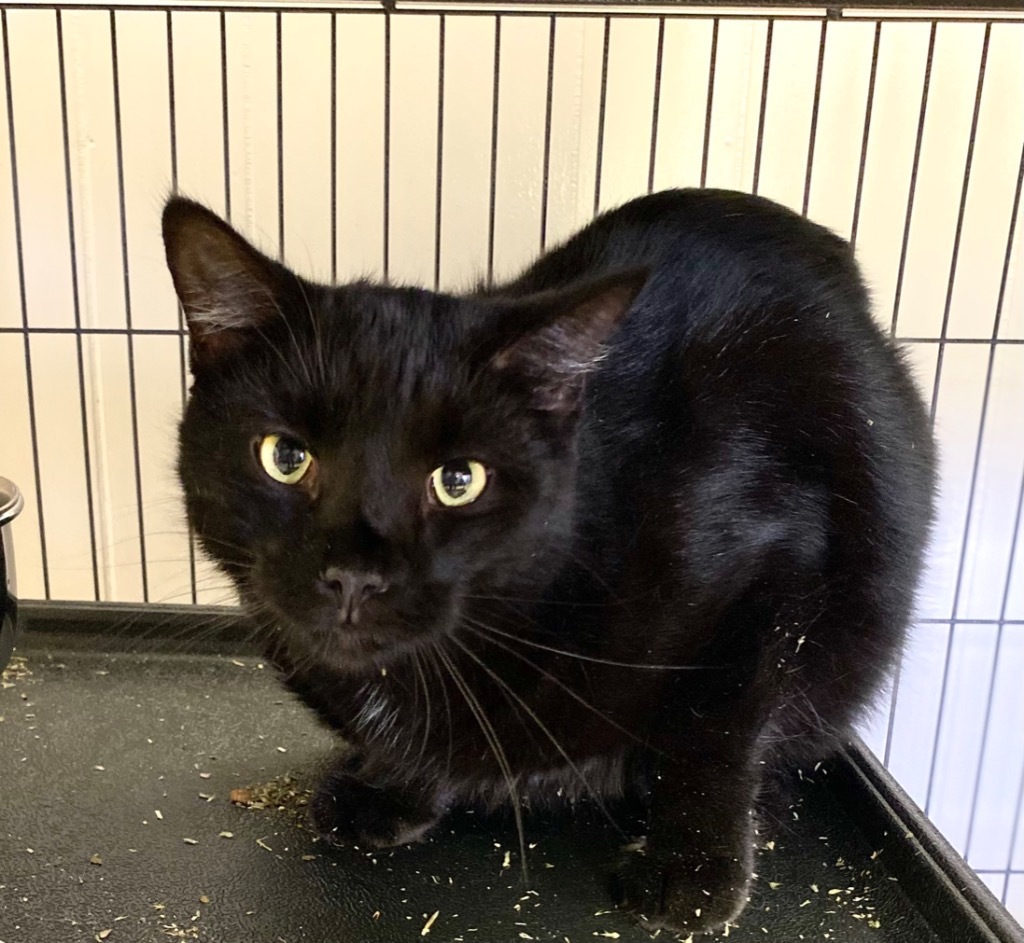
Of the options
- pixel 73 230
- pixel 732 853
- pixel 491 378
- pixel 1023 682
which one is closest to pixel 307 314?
pixel 491 378

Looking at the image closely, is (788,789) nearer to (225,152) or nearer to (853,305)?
(853,305)

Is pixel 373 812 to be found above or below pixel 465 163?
below

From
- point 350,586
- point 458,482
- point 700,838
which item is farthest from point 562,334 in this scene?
point 700,838

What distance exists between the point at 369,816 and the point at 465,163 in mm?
885

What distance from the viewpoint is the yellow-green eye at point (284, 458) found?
2.22ft

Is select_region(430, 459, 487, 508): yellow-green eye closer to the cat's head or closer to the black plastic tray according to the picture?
the cat's head

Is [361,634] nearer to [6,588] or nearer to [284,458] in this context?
[284,458]

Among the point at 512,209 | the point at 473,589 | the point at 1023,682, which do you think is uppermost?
the point at 512,209

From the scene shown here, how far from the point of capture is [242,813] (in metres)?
0.85

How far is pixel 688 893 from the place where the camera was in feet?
2.41

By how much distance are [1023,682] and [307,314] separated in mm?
1371

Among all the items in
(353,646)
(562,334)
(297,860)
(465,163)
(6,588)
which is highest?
(465,163)

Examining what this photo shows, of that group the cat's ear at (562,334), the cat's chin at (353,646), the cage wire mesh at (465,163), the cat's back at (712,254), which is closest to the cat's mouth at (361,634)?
the cat's chin at (353,646)

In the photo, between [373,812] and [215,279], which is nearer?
[215,279]
